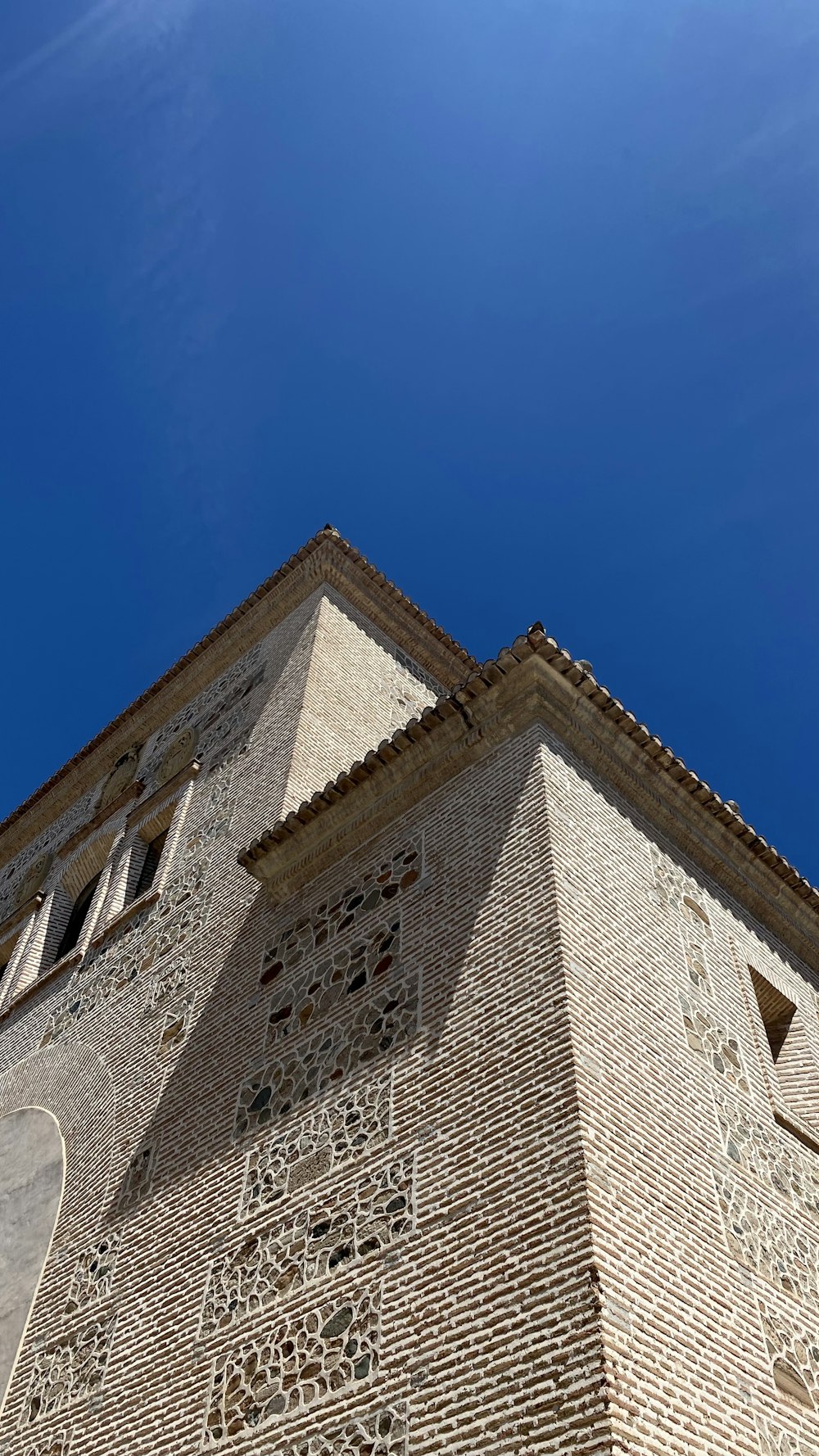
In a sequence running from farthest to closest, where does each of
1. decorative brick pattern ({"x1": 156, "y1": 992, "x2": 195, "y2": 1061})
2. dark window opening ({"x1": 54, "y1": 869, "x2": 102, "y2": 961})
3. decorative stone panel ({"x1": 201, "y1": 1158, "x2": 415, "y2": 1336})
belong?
1. dark window opening ({"x1": 54, "y1": 869, "x2": 102, "y2": 961})
2. decorative brick pattern ({"x1": 156, "y1": 992, "x2": 195, "y2": 1061})
3. decorative stone panel ({"x1": 201, "y1": 1158, "x2": 415, "y2": 1336})

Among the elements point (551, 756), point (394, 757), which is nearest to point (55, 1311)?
point (394, 757)

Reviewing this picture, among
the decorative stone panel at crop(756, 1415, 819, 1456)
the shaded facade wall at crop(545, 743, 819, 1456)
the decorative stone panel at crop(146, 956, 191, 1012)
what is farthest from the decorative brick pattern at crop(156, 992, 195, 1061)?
the decorative stone panel at crop(756, 1415, 819, 1456)

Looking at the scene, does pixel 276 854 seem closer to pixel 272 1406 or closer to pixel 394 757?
pixel 394 757

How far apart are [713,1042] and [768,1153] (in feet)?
1.54

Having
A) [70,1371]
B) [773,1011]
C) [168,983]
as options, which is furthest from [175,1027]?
[773,1011]

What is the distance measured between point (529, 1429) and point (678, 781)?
347cm

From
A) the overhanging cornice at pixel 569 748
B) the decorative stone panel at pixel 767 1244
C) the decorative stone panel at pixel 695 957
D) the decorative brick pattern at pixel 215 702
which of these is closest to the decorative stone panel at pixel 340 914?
the overhanging cornice at pixel 569 748

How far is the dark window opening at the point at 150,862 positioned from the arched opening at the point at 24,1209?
1868mm

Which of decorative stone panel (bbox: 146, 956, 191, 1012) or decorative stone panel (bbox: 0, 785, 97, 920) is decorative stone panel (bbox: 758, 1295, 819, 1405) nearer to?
decorative stone panel (bbox: 146, 956, 191, 1012)

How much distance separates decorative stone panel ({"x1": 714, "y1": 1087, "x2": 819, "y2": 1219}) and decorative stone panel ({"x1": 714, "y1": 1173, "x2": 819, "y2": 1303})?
0.50ft

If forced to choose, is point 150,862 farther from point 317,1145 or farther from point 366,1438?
point 366,1438

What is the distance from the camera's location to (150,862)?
28.1 feet

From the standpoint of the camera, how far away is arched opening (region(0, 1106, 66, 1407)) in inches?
216

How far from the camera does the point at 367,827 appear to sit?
5.77 metres
